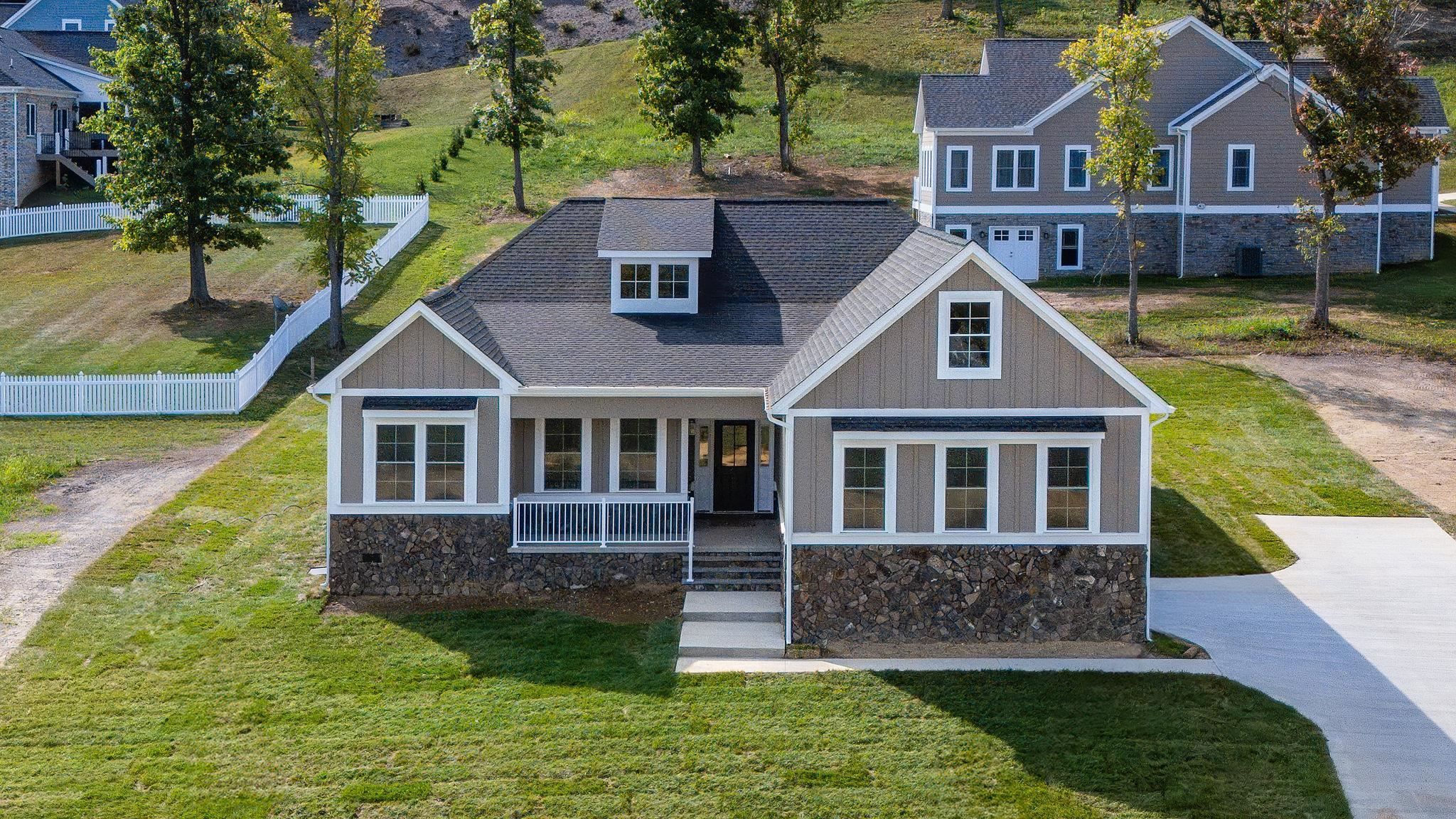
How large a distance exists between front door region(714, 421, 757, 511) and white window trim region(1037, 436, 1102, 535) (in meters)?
5.93

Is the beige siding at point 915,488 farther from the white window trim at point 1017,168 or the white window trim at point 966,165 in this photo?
the white window trim at point 1017,168

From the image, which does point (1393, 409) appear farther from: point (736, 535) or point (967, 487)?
point (736, 535)

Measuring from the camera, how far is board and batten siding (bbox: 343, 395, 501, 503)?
21453mm

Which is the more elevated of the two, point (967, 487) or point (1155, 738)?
point (967, 487)

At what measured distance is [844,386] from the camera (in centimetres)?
1994

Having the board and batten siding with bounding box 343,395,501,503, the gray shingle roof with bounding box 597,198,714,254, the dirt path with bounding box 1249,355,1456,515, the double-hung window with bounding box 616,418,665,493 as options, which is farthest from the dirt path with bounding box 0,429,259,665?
the dirt path with bounding box 1249,355,1456,515

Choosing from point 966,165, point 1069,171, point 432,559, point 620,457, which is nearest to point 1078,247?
point 1069,171

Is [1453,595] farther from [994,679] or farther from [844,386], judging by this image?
[844,386]

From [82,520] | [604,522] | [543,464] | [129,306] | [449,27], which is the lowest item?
[82,520]

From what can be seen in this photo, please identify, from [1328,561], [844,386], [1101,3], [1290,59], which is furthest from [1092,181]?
[1101,3]

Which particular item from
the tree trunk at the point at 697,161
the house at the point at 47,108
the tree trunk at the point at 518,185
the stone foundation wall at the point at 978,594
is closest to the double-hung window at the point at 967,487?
the stone foundation wall at the point at 978,594

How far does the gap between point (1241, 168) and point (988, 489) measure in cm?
2726

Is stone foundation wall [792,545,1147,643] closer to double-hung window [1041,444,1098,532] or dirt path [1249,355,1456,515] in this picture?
double-hung window [1041,444,1098,532]

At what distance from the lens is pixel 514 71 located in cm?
4916
